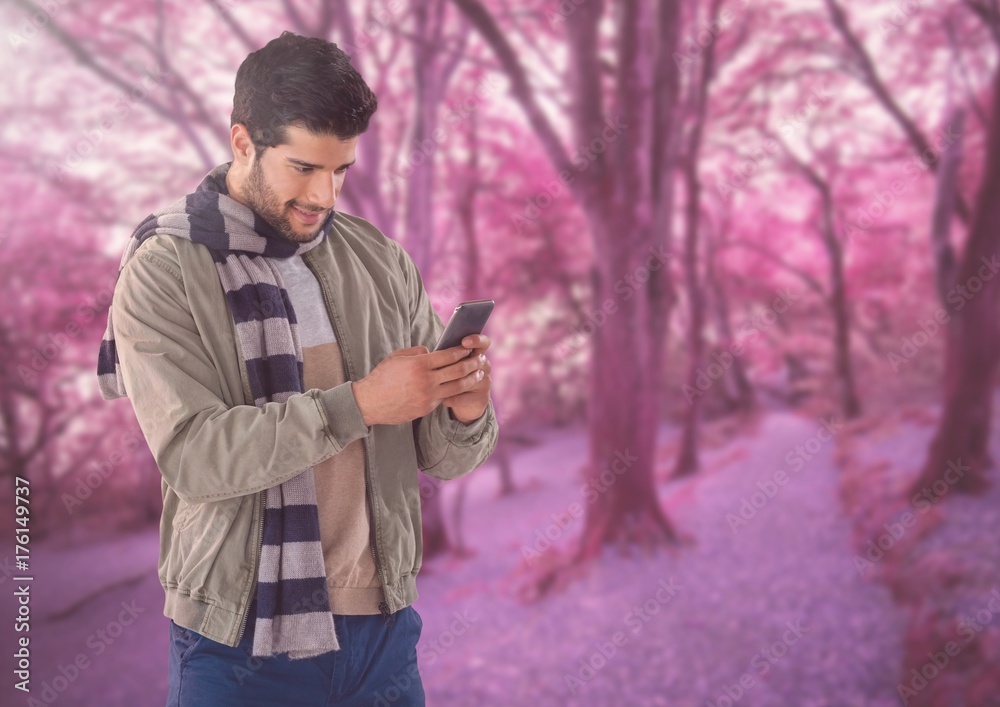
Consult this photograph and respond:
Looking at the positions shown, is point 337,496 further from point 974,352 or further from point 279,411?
point 974,352

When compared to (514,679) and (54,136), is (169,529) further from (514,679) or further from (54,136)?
(54,136)

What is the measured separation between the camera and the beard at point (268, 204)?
1.05 meters

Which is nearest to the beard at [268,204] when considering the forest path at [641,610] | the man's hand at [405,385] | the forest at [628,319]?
the man's hand at [405,385]

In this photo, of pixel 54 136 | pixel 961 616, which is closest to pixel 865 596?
pixel 961 616

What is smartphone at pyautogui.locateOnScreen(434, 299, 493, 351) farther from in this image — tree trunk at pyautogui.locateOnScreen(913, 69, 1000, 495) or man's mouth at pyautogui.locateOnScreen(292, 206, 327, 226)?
tree trunk at pyautogui.locateOnScreen(913, 69, 1000, 495)

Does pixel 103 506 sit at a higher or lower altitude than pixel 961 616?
higher

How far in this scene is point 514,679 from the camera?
10.0 ft

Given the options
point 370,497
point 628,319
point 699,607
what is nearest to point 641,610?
point 699,607

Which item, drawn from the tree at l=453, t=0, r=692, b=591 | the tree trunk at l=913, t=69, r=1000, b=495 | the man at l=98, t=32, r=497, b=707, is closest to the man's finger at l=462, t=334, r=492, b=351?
the man at l=98, t=32, r=497, b=707

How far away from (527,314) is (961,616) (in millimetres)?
1968

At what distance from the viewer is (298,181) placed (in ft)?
3.39

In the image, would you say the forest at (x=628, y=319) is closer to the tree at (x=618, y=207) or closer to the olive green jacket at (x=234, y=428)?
the tree at (x=618, y=207)

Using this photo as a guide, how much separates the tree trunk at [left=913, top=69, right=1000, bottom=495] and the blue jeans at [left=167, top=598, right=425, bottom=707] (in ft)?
9.07

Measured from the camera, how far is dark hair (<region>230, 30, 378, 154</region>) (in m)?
0.98
